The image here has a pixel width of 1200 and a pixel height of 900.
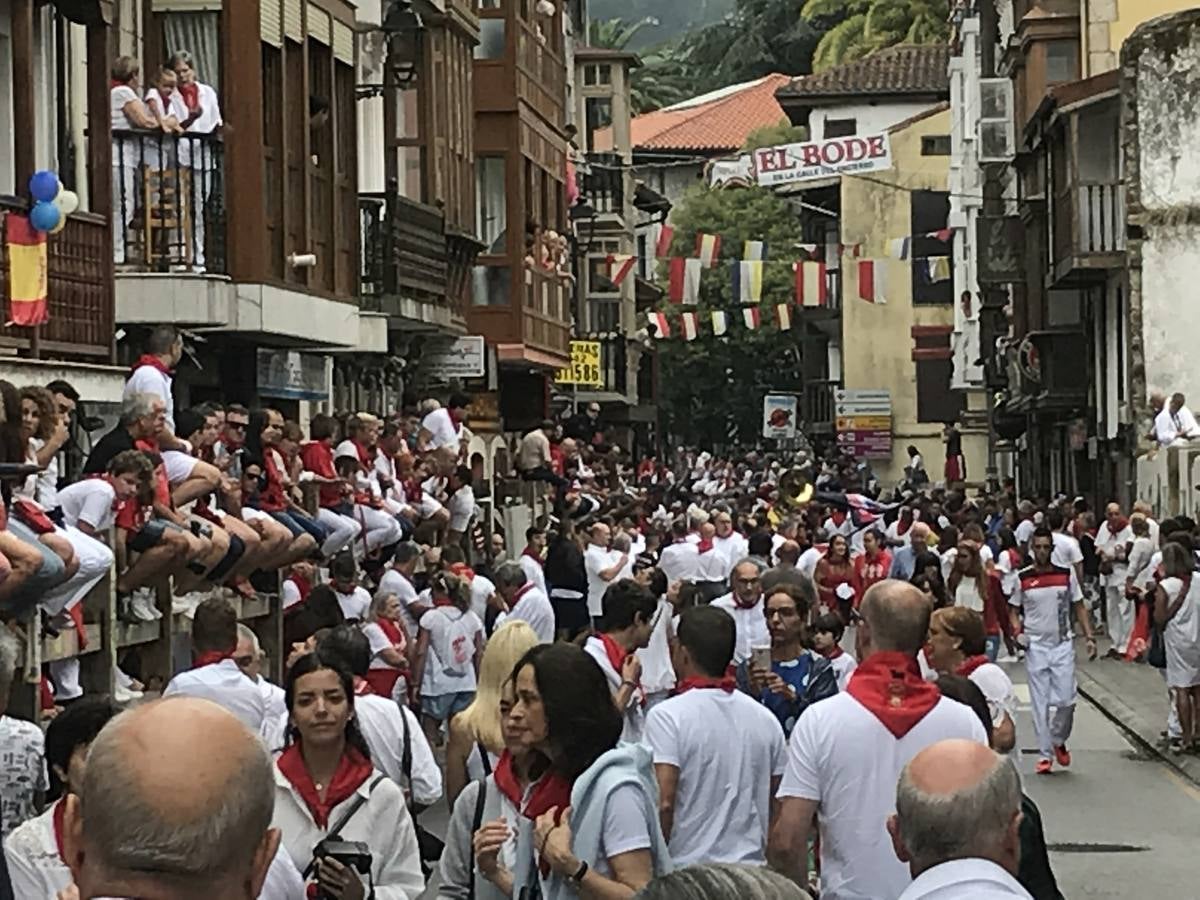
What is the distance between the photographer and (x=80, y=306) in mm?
19891

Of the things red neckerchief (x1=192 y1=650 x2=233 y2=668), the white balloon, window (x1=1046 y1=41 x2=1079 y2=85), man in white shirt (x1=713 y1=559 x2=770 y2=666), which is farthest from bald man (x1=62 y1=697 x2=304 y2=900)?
window (x1=1046 y1=41 x2=1079 y2=85)

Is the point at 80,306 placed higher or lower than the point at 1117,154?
lower

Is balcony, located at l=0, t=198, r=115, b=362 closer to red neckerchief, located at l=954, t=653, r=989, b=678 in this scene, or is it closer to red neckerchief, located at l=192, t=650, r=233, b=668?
red neckerchief, located at l=192, t=650, r=233, b=668

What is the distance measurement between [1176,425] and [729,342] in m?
66.6

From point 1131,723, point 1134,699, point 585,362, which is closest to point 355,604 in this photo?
point 1131,723

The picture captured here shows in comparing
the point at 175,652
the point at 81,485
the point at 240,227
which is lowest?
the point at 175,652

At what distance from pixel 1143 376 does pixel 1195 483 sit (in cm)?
662

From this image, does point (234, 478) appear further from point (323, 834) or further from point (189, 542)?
point (323, 834)

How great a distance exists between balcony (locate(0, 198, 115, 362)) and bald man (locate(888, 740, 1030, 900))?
42.9ft

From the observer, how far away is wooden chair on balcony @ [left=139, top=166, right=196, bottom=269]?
74.9 feet

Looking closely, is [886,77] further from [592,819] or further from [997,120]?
[592,819]

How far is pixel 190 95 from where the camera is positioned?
22.4 meters

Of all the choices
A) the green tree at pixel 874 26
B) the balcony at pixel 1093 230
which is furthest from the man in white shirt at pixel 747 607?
the green tree at pixel 874 26

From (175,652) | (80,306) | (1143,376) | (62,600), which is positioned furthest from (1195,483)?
→ (62,600)
